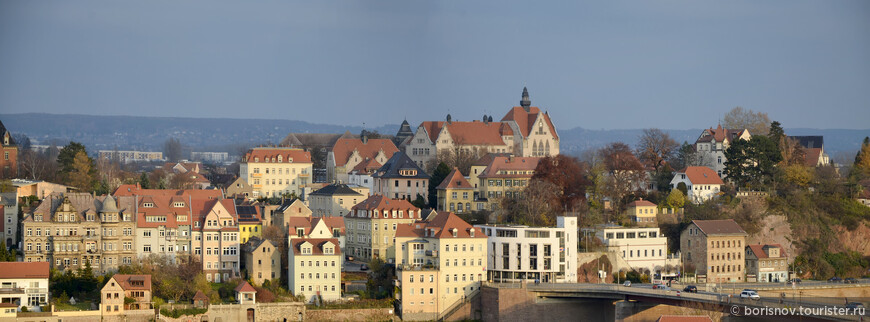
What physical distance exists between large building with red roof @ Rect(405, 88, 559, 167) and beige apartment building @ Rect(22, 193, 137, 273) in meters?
37.1

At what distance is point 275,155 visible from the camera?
331 feet

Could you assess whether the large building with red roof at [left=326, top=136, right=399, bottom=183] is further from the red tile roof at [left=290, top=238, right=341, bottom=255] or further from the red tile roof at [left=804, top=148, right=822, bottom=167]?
the red tile roof at [left=290, top=238, right=341, bottom=255]

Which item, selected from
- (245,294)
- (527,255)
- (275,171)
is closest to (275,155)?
(275,171)

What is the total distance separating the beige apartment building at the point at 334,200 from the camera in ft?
281

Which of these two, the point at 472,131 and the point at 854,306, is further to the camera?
the point at 472,131

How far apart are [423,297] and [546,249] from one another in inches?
319

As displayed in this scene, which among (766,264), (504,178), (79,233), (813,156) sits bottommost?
(766,264)

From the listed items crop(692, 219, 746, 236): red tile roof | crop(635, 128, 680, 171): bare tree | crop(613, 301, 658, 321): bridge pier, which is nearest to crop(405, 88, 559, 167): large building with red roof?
crop(635, 128, 680, 171): bare tree

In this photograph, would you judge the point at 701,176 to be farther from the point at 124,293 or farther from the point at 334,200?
the point at 124,293

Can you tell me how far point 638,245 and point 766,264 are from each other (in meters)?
9.51

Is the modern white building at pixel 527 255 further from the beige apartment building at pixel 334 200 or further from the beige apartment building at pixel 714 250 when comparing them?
the beige apartment building at pixel 334 200

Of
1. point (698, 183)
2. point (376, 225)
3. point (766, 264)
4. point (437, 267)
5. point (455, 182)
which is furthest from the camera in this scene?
point (698, 183)

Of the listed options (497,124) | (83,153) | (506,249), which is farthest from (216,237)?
(497,124)

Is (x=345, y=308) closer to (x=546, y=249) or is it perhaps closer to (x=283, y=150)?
(x=546, y=249)
